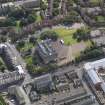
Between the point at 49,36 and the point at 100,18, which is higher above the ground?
the point at 100,18

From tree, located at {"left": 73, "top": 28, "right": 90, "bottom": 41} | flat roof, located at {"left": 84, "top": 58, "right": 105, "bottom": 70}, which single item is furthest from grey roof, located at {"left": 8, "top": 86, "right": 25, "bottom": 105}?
tree, located at {"left": 73, "top": 28, "right": 90, "bottom": 41}

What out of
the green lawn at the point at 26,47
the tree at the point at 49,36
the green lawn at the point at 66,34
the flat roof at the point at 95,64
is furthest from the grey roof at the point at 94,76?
the green lawn at the point at 26,47

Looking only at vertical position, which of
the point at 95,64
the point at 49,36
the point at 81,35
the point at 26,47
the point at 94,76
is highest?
the point at 49,36

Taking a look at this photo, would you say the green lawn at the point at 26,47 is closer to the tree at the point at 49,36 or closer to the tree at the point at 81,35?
the tree at the point at 49,36

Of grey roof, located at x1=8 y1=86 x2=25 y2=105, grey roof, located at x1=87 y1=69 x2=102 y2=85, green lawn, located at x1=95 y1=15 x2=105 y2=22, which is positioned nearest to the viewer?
grey roof, located at x1=8 y1=86 x2=25 y2=105

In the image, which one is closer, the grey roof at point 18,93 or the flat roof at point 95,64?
the grey roof at point 18,93

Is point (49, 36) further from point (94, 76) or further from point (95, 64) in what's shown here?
point (94, 76)

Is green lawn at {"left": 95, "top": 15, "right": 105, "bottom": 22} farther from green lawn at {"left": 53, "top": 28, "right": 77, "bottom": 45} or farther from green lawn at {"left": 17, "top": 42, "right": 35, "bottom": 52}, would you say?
green lawn at {"left": 17, "top": 42, "right": 35, "bottom": 52}

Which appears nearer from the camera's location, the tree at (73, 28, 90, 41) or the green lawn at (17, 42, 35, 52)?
the green lawn at (17, 42, 35, 52)

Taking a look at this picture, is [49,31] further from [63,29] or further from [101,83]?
[101,83]

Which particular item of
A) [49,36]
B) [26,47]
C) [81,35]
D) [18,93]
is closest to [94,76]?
[81,35]
